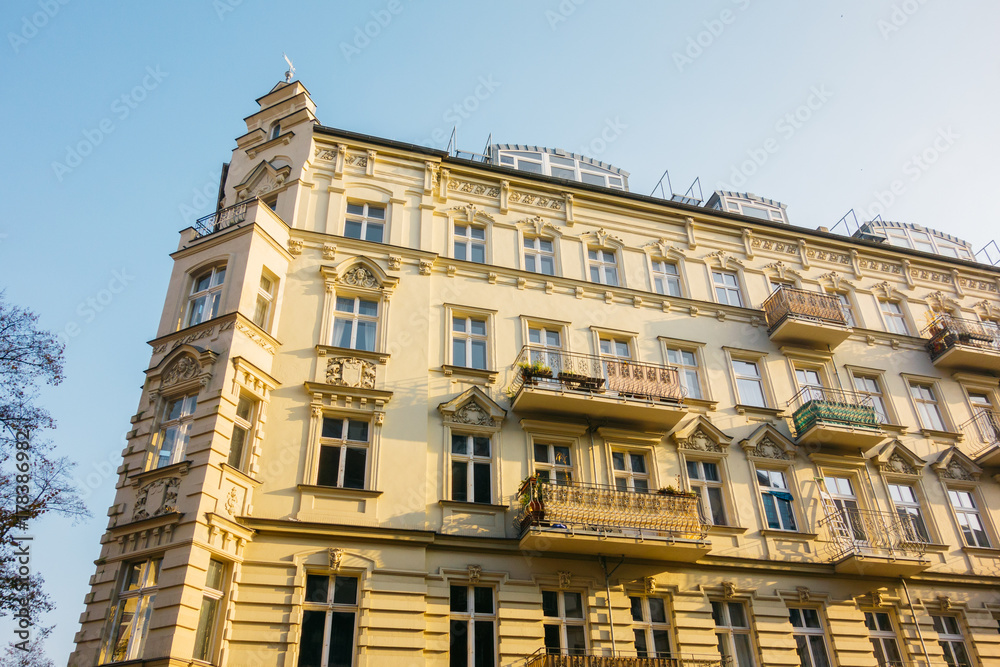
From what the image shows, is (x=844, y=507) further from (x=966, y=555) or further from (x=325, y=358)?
(x=325, y=358)

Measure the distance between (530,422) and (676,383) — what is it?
13.7 ft

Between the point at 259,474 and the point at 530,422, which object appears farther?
the point at 530,422

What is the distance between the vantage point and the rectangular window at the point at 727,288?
24969 millimetres

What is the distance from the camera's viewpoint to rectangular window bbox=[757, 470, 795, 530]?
20547mm

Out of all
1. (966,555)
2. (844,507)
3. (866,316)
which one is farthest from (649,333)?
(966,555)

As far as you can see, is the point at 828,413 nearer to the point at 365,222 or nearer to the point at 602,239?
the point at 602,239

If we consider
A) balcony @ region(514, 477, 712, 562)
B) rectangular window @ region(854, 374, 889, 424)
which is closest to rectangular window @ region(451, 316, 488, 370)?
balcony @ region(514, 477, 712, 562)

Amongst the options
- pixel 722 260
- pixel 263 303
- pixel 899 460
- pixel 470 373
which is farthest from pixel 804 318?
pixel 263 303

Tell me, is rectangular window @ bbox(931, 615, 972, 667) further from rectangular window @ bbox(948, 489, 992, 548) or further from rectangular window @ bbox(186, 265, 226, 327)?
rectangular window @ bbox(186, 265, 226, 327)

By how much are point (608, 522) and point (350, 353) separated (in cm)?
742

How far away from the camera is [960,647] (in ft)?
66.1

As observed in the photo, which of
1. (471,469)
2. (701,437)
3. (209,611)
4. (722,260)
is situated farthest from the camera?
(722,260)

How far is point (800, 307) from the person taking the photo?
24141 mm

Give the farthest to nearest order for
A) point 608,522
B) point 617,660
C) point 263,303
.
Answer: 1. point 263,303
2. point 608,522
3. point 617,660
